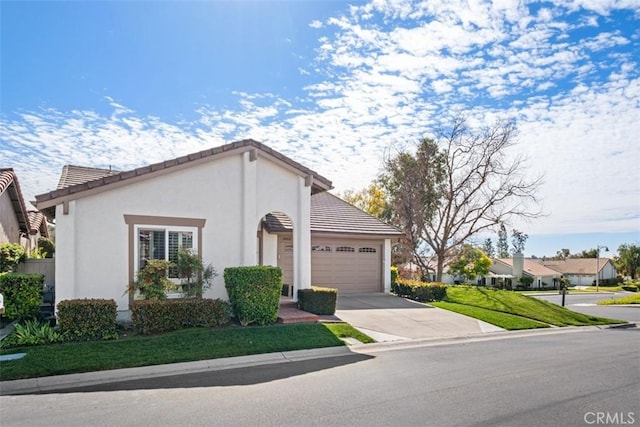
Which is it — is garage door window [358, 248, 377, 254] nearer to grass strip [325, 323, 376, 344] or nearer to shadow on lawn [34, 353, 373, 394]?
grass strip [325, 323, 376, 344]

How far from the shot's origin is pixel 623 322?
17562 mm

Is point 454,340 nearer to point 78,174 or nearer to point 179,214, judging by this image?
point 179,214

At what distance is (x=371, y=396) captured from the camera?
6617 mm

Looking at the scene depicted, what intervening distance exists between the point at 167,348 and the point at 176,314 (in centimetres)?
164

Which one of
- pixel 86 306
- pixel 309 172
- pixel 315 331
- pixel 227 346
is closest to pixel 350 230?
pixel 309 172

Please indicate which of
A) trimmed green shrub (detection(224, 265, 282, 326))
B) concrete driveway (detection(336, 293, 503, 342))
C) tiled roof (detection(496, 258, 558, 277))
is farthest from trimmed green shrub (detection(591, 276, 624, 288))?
trimmed green shrub (detection(224, 265, 282, 326))

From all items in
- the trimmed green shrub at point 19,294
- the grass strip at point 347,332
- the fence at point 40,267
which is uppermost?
the fence at point 40,267

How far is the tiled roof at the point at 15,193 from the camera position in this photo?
16656mm

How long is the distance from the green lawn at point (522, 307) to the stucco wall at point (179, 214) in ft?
28.1

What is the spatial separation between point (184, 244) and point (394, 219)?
20496 mm

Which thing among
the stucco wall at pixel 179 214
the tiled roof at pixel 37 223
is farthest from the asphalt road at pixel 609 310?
the tiled roof at pixel 37 223

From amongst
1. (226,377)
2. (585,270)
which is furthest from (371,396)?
(585,270)

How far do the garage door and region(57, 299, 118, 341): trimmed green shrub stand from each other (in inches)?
381

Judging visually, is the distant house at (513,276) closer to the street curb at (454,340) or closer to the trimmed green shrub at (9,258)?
the street curb at (454,340)
